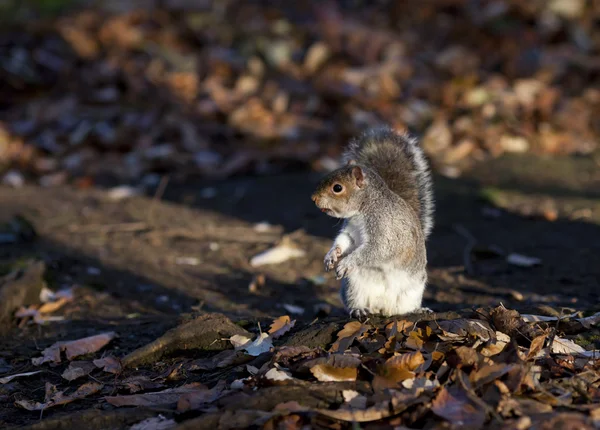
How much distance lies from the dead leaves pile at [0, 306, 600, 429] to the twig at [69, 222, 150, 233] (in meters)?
3.02

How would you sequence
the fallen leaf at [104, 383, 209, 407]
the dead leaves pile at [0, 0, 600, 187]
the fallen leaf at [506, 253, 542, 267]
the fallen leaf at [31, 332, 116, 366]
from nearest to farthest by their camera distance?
the fallen leaf at [104, 383, 209, 407]
the fallen leaf at [31, 332, 116, 366]
the fallen leaf at [506, 253, 542, 267]
the dead leaves pile at [0, 0, 600, 187]

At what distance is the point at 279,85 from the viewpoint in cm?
1002

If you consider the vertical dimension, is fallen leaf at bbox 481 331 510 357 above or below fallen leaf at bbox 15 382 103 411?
above

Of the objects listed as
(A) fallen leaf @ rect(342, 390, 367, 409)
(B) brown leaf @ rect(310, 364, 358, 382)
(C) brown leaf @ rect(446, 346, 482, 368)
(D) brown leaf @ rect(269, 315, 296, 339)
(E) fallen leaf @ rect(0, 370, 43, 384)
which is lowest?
(E) fallen leaf @ rect(0, 370, 43, 384)

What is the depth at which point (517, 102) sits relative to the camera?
353 inches

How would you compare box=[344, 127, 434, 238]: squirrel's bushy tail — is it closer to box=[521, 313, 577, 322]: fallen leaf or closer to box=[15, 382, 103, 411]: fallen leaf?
box=[521, 313, 577, 322]: fallen leaf

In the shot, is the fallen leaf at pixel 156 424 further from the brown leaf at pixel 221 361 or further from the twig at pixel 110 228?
the twig at pixel 110 228

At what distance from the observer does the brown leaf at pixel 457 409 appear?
2732 mm

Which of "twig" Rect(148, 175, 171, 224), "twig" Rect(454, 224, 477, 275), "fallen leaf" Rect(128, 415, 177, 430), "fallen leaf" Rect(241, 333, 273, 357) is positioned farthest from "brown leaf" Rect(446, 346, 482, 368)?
"twig" Rect(148, 175, 171, 224)

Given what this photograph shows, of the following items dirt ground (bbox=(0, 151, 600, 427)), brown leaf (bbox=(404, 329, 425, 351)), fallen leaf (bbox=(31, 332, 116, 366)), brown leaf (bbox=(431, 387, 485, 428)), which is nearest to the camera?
brown leaf (bbox=(431, 387, 485, 428))

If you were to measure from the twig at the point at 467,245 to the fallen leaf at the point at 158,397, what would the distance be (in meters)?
2.89

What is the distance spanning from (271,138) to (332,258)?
5.22 meters

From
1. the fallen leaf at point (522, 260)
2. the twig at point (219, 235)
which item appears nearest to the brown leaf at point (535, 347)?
the fallen leaf at point (522, 260)

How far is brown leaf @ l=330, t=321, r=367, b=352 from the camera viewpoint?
3307 millimetres
